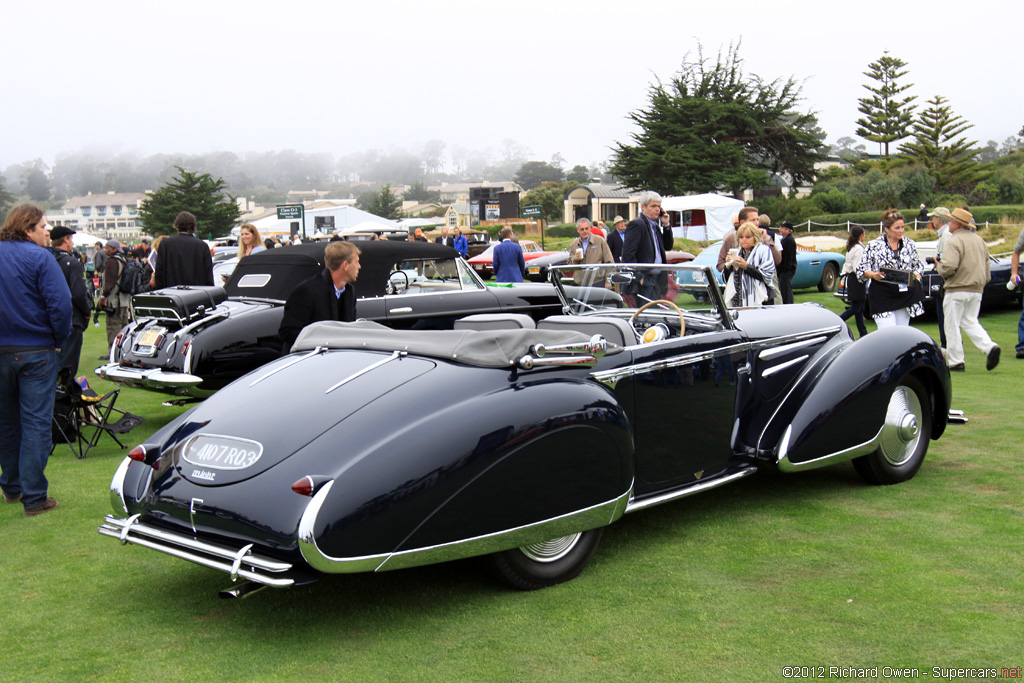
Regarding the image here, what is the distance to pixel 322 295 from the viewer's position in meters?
5.73

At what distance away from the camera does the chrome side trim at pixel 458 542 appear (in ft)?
10.1

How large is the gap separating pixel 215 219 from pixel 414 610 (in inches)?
2876

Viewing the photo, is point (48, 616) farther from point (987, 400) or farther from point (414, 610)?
point (987, 400)

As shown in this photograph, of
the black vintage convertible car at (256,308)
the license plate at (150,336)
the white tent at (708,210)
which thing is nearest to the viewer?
the black vintage convertible car at (256,308)

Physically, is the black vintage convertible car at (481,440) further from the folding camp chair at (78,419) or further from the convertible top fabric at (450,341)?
the folding camp chair at (78,419)

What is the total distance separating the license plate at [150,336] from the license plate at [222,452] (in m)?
4.08

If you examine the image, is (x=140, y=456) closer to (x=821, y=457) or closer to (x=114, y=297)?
(x=821, y=457)

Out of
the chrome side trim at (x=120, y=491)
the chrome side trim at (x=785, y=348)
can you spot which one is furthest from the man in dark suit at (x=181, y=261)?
the chrome side trim at (x=785, y=348)

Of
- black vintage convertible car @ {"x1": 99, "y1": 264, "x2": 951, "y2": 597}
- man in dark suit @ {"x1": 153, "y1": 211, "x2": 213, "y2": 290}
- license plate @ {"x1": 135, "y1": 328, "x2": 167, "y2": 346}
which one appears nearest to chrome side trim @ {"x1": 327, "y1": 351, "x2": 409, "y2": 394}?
black vintage convertible car @ {"x1": 99, "y1": 264, "x2": 951, "y2": 597}

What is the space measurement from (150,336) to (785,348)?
5326 millimetres

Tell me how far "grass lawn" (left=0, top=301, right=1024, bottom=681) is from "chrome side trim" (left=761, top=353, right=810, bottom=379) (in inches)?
30.8

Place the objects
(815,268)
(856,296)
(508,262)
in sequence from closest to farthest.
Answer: (856,296), (508,262), (815,268)

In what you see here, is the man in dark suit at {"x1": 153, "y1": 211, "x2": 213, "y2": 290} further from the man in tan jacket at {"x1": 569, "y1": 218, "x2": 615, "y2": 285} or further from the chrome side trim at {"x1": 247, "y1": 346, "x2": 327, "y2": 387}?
the chrome side trim at {"x1": 247, "y1": 346, "x2": 327, "y2": 387}

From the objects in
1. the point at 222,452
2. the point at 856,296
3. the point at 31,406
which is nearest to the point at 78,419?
the point at 31,406
